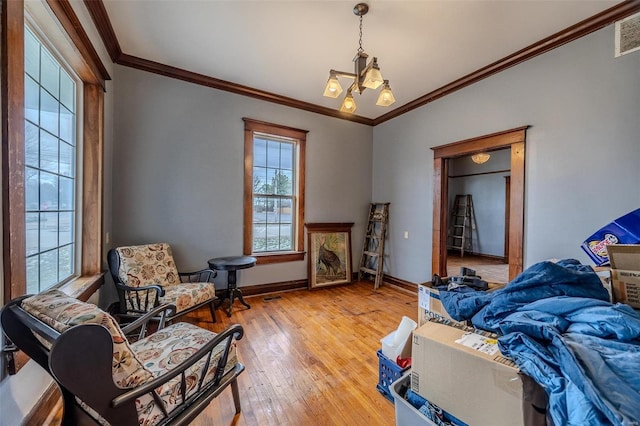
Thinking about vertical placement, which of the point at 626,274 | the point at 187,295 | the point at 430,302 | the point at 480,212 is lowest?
the point at 187,295

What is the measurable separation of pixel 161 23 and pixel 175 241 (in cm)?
233

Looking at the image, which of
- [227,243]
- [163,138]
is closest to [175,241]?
[227,243]

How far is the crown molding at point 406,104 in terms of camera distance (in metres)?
2.18

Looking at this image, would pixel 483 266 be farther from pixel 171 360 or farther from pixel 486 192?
pixel 171 360

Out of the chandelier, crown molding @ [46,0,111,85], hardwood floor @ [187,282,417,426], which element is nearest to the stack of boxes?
hardwood floor @ [187,282,417,426]

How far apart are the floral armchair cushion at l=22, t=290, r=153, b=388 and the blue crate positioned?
4.59 ft

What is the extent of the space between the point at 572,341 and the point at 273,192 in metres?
3.60

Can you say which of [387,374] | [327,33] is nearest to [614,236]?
[387,374]

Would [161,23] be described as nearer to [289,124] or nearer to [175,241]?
[289,124]

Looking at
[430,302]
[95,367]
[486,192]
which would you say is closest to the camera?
[95,367]

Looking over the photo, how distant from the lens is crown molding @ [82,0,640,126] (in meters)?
2.18

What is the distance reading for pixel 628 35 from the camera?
2.13 m

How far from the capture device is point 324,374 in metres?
2.04

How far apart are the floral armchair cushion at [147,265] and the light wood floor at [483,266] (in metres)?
4.80
